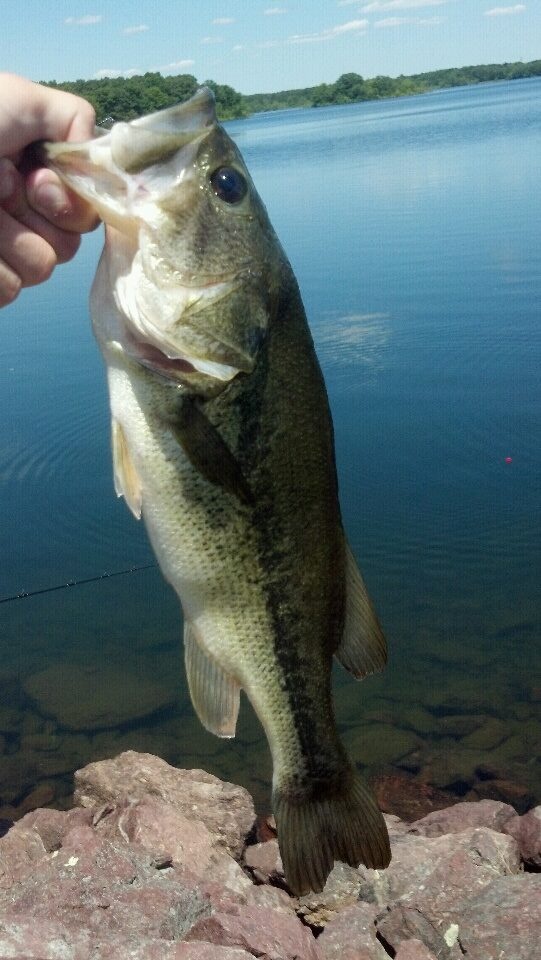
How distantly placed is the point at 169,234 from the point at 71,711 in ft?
19.8

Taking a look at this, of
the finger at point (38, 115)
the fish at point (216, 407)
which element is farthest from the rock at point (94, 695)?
the finger at point (38, 115)

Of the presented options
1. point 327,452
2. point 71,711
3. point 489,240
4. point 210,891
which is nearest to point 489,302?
point 489,240

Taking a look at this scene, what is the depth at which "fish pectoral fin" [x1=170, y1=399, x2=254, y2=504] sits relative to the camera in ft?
7.43

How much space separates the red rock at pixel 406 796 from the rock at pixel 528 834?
2.85 ft

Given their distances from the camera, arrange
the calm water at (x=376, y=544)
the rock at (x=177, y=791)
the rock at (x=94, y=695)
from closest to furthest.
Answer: the rock at (x=177, y=791) < the calm water at (x=376, y=544) < the rock at (x=94, y=695)

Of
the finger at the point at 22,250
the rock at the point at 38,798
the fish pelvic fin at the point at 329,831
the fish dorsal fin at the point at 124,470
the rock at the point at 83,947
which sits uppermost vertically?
the finger at the point at 22,250

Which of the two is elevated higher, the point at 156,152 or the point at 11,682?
the point at 156,152

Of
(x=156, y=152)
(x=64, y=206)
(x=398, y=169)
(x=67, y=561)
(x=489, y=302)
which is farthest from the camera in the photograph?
(x=398, y=169)

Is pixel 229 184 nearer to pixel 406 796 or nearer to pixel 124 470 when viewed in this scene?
pixel 124 470

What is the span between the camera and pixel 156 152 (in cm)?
213

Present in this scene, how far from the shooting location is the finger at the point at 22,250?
238 centimetres

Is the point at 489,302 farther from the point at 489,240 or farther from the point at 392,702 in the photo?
the point at 392,702

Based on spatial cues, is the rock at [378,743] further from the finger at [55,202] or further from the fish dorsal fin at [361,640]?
the finger at [55,202]

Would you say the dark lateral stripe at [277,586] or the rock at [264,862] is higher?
the dark lateral stripe at [277,586]
